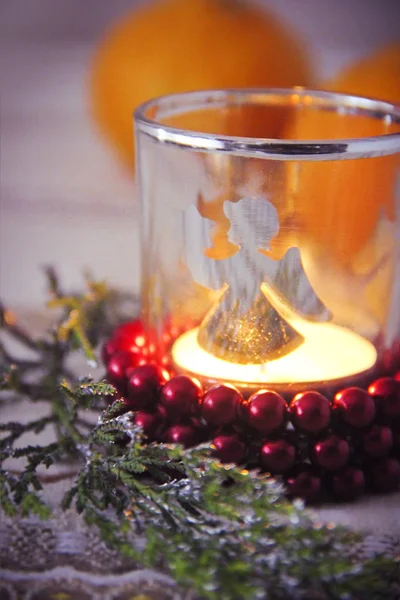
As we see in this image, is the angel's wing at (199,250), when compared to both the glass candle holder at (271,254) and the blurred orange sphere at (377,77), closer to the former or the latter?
the glass candle holder at (271,254)

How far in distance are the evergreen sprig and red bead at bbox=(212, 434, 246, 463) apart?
0.02m

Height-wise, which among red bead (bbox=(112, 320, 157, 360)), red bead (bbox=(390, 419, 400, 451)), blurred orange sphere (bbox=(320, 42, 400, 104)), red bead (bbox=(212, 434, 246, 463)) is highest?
blurred orange sphere (bbox=(320, 42, 400, 104))

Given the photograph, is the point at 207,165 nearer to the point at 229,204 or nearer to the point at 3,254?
the point at 229,204

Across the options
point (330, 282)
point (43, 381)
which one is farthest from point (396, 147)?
point (43, 381)

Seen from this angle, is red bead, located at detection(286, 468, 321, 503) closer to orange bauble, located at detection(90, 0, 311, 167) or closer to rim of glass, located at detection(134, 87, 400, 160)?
rim of glass, located at detection(134, 87, 400, 160)

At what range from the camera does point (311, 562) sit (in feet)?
1.10

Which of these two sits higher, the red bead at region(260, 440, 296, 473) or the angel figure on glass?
the angel figure on glass

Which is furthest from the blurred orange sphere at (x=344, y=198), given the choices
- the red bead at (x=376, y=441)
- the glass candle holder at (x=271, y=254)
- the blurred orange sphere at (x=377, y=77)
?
the blurred orange sphere at (x=377, y=77)

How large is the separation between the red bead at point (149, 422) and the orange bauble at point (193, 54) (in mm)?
386

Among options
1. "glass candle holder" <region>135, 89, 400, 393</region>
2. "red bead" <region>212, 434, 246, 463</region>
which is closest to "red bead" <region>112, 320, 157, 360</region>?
"glass candle holder" <region>135, 89, 400, 393</region>

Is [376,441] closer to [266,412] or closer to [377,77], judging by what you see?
[266,412]

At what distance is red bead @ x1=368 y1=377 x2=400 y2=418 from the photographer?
465 millimetres

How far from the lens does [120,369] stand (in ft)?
1.69

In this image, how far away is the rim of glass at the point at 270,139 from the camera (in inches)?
16.6
